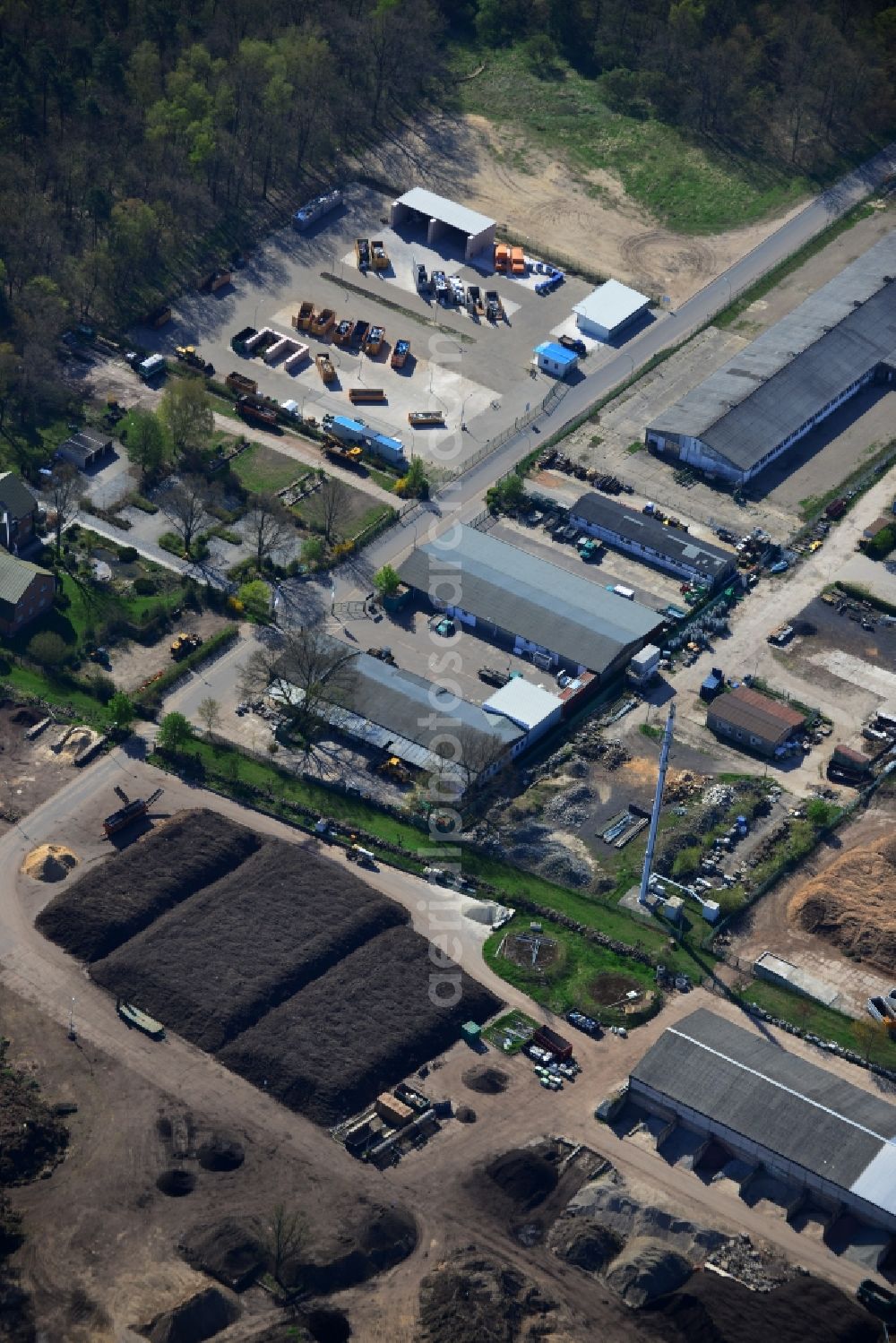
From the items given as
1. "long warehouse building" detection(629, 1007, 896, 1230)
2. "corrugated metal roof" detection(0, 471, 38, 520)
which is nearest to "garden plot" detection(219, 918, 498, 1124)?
"long warehouse building" detection(629, 1007, 896, 1230)

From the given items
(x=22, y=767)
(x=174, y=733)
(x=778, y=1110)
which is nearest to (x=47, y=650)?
(x=22, y=767)

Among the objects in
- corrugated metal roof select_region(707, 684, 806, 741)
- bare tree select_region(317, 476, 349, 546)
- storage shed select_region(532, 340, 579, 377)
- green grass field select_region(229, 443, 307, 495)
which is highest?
storage shed select_region(532, 340, 579, 377)

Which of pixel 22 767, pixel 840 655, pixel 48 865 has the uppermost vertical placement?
pixel 840 655

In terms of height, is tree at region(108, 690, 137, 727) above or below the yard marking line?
below

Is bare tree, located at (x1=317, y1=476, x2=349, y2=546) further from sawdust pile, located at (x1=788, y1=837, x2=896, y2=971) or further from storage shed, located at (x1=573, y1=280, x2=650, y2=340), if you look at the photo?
sawdust pile, located at (x1=788, y1=837, x2=896, y2=971)

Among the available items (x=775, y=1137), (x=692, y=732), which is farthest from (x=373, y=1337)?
(x=692, y=732)

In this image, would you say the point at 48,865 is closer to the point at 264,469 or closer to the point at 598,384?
the point at 264,469
